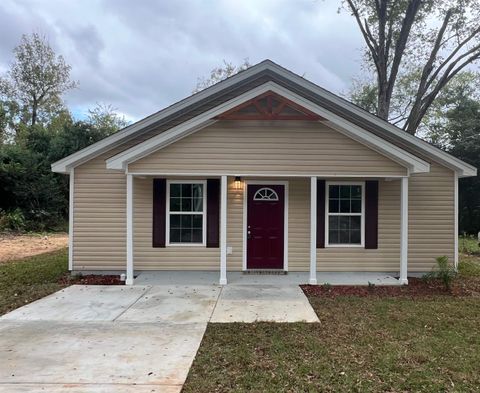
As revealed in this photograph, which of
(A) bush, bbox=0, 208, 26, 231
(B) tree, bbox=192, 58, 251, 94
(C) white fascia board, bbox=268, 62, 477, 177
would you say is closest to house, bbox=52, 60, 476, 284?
(C) white fascia board, bbox=268, 62, 477, 177

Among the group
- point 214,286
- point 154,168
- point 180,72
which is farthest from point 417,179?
point 180,72

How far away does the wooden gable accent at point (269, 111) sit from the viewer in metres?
8.56

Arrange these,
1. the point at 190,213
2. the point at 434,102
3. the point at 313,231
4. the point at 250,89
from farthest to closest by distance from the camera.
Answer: the point at 434,102 → the point at 250,89 → the point at 190,213 → the point at 313,231

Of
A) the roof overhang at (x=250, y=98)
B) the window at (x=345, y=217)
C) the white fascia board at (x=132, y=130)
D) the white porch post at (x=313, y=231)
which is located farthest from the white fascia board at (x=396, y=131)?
the white porch post at (x=313, y=231)

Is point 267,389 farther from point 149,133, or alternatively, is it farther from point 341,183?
point 149,133

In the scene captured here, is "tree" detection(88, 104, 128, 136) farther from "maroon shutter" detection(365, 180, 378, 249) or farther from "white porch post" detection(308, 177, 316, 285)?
"white porch post" detection(308, 177, 316, 285)

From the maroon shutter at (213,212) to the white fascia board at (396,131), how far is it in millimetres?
3289

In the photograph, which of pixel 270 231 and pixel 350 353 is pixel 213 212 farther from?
pixel 350 353

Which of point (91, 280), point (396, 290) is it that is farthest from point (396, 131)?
point (91, 280)

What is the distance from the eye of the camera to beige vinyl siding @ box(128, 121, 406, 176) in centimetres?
863

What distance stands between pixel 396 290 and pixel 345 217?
87.4 inches

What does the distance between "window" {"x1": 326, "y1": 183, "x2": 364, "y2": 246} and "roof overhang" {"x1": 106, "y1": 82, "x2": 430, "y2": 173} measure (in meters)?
1.50

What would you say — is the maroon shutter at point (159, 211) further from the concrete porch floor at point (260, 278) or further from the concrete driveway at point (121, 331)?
the concrete driveway at point (121, 331)

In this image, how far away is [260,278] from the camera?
9.27m
